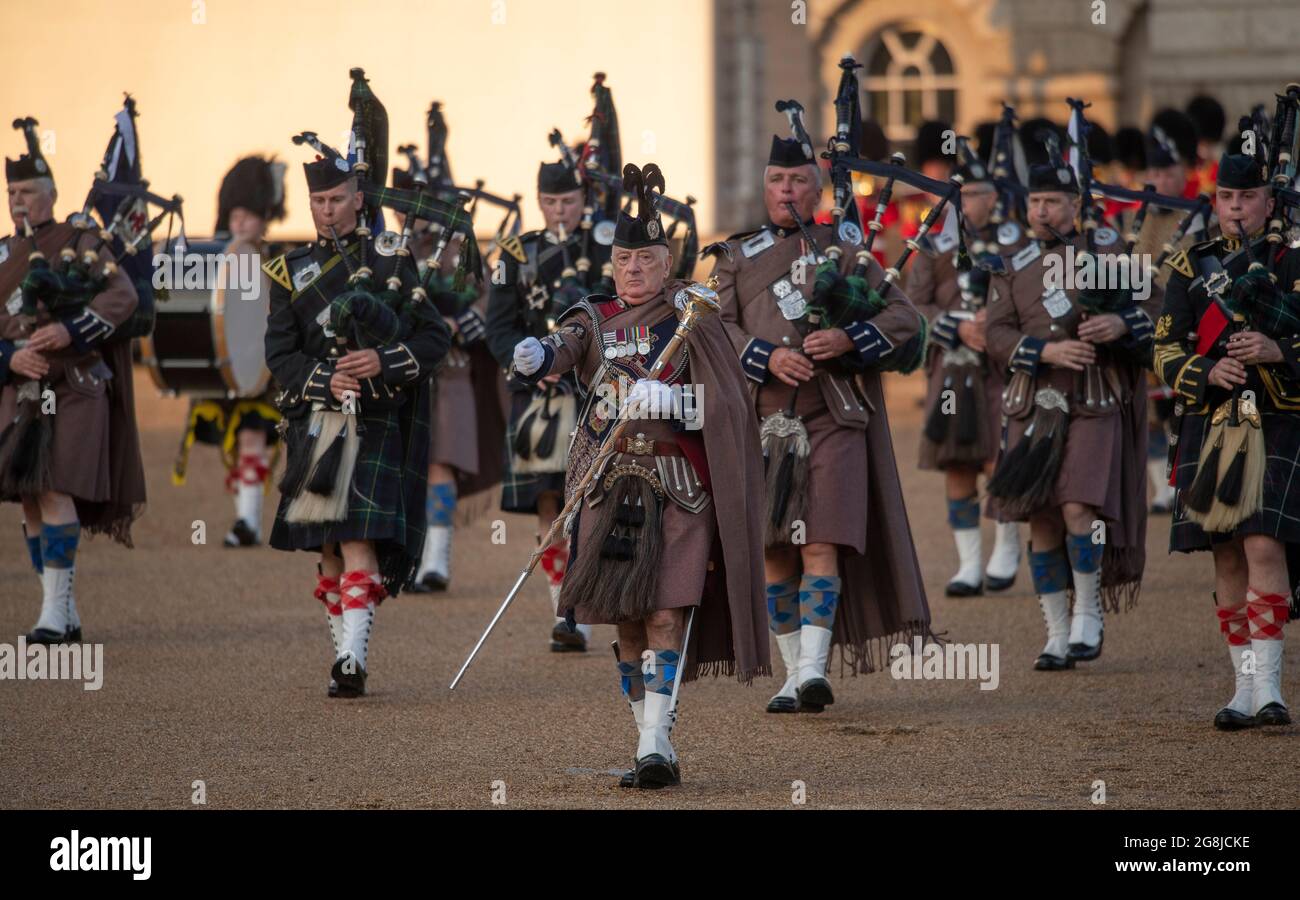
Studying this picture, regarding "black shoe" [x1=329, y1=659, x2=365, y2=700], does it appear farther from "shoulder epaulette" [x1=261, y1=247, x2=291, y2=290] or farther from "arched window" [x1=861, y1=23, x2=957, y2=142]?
"arched window" [x1=861, y1=23, x2=957, y2=142]

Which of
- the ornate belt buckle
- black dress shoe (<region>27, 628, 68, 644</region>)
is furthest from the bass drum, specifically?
the ornate belt buckle

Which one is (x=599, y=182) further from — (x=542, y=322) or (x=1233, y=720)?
(x=1233, y=720)

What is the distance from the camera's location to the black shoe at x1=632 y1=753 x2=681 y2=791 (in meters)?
6.20

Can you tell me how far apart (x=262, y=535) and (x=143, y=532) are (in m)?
0.67

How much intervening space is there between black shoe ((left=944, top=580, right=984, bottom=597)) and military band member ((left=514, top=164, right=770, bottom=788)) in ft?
13.1

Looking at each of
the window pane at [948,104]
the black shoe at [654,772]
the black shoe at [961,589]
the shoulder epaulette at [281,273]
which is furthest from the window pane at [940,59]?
the black shoe at [654,772]

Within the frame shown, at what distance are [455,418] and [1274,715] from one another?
4.73 m

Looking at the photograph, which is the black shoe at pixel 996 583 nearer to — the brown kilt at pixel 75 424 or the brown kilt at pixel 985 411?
the brown kilt at pixel 985 411

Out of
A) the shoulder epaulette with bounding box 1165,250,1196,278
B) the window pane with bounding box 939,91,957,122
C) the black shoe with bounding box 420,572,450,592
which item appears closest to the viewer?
the shoulder epaulette with bounding box 1165,250,1196,278

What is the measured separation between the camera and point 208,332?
37.1 ft

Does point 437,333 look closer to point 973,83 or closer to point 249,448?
point 249,448

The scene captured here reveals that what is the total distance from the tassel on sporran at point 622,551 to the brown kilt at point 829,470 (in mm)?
1350

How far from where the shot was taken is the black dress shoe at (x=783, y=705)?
7.52 meters
